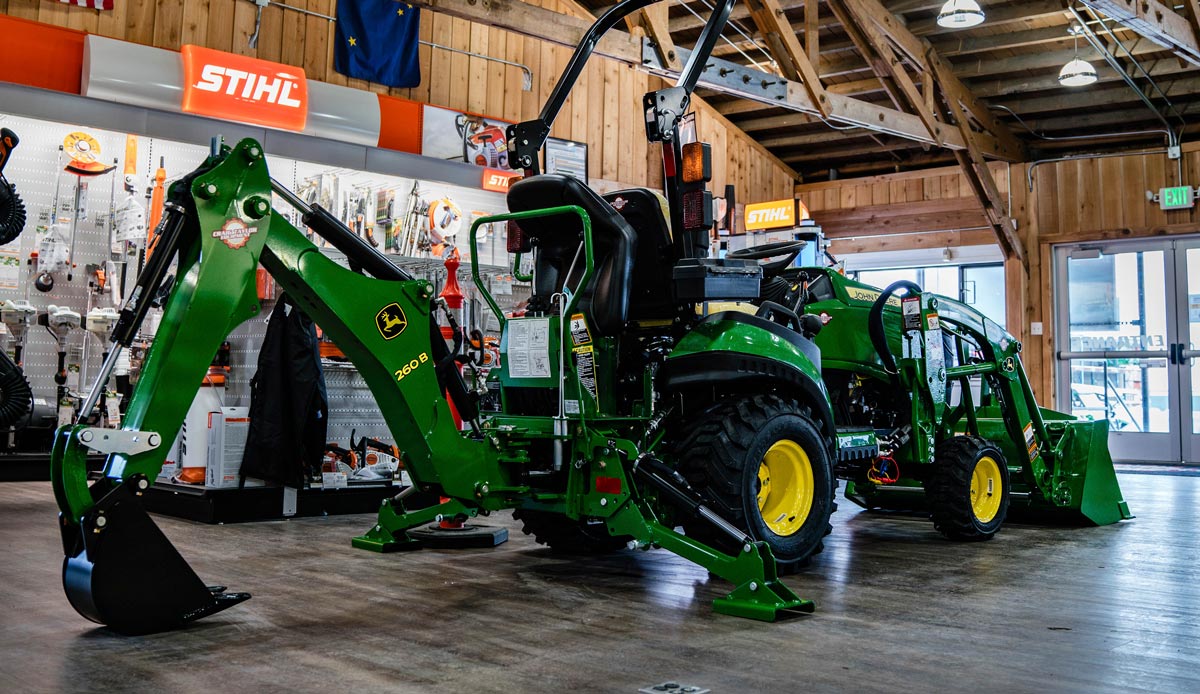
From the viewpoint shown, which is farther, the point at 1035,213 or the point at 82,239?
the point at 1035,213

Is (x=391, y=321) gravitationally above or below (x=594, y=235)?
below

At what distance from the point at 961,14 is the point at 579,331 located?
23.5 ft

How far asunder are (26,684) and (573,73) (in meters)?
3.56

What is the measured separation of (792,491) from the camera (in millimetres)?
4508

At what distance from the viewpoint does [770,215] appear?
14.4 m

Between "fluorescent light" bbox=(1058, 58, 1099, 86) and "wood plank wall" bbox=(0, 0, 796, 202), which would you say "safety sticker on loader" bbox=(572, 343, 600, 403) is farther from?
"fluorescent light" bbox=(1058, 58, 1099, 86)

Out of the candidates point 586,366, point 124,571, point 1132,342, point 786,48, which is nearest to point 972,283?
point 1132,342

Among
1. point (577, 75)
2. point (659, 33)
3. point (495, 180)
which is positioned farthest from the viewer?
point (495, 180)

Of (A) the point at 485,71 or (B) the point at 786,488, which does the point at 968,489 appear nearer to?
(B) the point at 786,488

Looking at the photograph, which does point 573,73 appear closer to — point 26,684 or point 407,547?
point 407,547

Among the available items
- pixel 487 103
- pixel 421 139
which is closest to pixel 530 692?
pixel 421 139

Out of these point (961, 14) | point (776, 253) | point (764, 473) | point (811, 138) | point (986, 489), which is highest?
point (811, 138)

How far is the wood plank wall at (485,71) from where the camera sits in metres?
9.71

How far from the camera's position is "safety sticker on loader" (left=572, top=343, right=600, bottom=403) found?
4145mm
